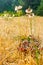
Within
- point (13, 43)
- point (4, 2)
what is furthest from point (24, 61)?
point (4, 2)

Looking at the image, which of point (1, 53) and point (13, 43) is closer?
point (1, 53)

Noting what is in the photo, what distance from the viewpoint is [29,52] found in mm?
3682

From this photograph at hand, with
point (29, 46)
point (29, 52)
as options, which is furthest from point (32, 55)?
point (29, 46)

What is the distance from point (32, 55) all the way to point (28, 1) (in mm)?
12148

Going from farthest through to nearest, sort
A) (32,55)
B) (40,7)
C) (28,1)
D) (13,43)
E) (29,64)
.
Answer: (28,1) < (40,7) < (13,43) < (32,55) < (29,64)

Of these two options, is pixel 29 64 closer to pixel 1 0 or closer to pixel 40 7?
pixel 40 7

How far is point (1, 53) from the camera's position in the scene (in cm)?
372

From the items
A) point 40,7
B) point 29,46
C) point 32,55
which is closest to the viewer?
point 32,55

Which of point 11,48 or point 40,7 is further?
point 40,7

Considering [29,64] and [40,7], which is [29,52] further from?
[40,7]

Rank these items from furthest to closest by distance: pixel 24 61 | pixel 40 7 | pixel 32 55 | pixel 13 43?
1. pixel 40 7
2. pixel 13 43
3. pixel 32 55
4. pixel 24 61

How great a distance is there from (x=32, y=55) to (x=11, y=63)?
292 millimetres

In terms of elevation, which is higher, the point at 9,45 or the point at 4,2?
the point at 9,45

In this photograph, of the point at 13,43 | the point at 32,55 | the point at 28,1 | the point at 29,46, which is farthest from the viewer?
the point at 28,1
